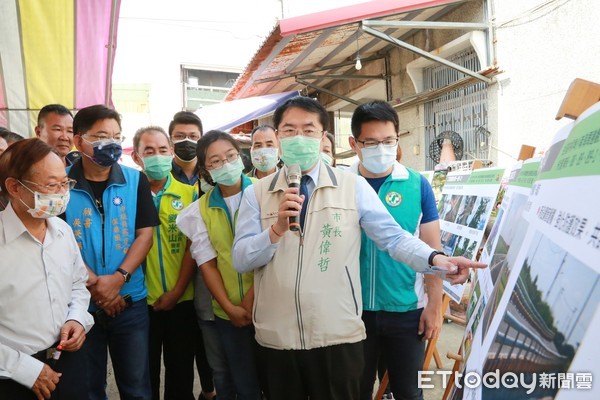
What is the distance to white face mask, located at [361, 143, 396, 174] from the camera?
1904mm


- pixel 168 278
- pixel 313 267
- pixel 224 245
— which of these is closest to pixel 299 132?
pixel 313 267

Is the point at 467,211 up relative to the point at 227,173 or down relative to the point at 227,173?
down

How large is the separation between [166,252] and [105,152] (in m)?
0.65

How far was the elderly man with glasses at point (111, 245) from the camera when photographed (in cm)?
193

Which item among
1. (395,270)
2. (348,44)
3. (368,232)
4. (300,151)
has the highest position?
(348,44)

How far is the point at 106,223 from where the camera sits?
1.96 metres

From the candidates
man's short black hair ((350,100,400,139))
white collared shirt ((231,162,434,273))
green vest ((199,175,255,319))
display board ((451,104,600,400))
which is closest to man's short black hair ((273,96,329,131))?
white collared shirt ((231,162,434,273))

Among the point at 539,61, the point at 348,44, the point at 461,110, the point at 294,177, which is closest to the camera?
the point at 294,177

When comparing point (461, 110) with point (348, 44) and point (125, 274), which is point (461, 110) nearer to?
point (348, 44)

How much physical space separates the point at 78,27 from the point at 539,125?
4.87 metres

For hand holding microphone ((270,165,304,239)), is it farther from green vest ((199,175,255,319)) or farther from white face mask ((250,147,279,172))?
white face mask ((250,147,279,172))

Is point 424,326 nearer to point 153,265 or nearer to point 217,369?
point 217,369

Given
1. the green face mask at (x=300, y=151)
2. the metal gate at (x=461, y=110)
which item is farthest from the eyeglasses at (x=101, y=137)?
the metal gate at (x=461, y=110)

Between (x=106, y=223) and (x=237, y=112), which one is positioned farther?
(x=237, y=112)
